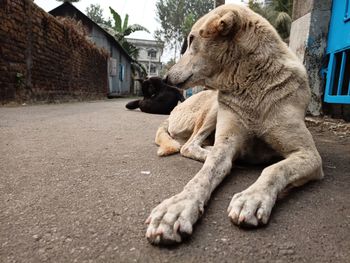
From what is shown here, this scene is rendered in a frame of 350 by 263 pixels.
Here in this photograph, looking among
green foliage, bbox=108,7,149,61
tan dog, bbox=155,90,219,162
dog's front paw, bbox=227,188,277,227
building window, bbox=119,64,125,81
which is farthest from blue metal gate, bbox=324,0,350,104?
green foliage, bbox=108,7,149,61

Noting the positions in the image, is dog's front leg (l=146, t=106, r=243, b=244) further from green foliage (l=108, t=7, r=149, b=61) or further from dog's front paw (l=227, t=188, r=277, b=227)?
green foliage (l=108, t=7, r=149, b=61)

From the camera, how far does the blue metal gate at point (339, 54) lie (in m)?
4.05

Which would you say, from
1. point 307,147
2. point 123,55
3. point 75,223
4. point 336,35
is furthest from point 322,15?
point 123,55

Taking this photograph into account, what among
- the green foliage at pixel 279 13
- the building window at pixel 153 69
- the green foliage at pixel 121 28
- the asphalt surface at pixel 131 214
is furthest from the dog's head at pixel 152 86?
the building window at pixel 153 69

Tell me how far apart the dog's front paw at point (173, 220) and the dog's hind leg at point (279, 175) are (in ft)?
0.60

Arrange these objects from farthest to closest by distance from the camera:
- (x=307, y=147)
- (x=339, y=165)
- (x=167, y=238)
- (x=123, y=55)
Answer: (x=123, y=55) < (x=339, y=165) < (x=307, y=147) < (x=167, y=238)

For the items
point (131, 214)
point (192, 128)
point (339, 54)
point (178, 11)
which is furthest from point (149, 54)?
point (131, 214)

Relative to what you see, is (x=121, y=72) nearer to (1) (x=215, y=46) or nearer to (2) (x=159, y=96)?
(2) (x=159, y=96)

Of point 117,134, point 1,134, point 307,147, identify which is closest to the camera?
point 307,147

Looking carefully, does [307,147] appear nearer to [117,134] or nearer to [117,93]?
[117,134]

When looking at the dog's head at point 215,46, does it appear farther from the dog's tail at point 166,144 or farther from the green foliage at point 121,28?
the green foliage at point 121,28

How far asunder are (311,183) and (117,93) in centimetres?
2293

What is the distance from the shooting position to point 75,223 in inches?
48.3

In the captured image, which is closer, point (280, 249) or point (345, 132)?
point (280, 249)
